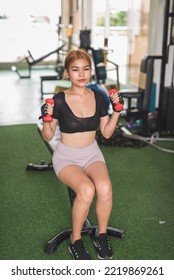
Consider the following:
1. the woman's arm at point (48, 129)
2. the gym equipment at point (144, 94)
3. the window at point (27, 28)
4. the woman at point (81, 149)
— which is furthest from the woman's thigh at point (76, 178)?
the window at point (27, 28)

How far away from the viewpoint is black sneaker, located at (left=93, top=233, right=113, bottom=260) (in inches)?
70.0

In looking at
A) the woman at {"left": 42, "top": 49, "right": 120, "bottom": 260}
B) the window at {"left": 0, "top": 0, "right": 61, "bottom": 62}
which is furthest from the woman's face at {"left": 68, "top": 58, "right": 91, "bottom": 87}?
the window at {"left": 0, "top": 0, "right": 61, "bottom": 62}

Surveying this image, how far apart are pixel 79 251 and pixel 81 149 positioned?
1.74 feet

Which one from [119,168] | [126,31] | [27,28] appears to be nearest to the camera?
[119,168]

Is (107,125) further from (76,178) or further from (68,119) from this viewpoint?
(76,178)

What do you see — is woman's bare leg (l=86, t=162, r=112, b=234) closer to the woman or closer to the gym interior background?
the woman

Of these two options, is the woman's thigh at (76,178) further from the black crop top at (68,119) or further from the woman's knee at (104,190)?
the black crop top at (68,119)

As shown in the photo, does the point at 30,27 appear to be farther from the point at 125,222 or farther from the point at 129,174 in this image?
the point at 125,222

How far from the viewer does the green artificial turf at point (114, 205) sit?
1887 millimetres

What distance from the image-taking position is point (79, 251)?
5.74 ft

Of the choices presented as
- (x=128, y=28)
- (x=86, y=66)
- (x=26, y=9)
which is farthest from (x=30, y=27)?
(x=86, y=66)

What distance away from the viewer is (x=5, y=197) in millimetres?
2471

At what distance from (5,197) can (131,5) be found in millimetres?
5059

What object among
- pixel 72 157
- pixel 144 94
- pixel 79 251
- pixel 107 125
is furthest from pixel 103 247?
pixel 144 94
